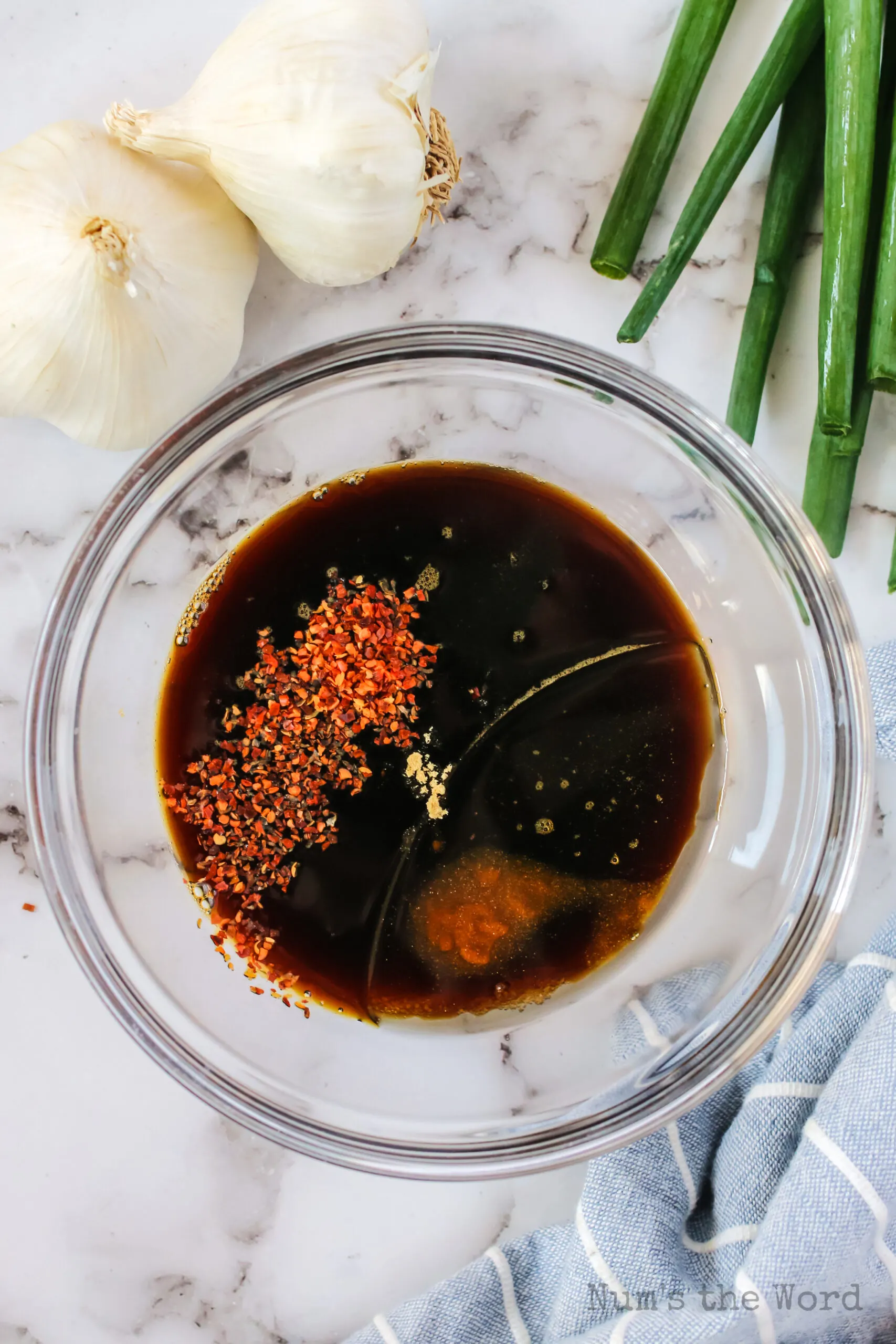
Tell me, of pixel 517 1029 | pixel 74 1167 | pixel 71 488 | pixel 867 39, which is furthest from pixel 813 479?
pixel 74 1167

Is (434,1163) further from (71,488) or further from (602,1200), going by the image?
(71,488)

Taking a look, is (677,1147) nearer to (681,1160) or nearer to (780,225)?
(681,1160)

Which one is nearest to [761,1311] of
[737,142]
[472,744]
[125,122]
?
[472,744]

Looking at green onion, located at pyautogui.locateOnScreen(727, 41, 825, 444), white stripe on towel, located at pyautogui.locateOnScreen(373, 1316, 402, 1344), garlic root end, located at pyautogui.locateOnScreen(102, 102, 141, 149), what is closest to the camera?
garlic root end, located at pyautogui.locateOnScreen(102, 102, 141, 149)

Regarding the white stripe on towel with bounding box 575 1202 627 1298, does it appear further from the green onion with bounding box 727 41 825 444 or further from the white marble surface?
the green onion with bounding box 727 41 825 444

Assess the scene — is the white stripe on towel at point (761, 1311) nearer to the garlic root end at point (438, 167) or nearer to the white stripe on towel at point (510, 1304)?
the white stripe on towel at point (510, 1304)

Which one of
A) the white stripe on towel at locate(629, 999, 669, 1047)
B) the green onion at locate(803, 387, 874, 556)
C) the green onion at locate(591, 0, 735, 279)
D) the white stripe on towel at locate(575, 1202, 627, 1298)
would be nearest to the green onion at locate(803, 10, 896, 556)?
the green onion at locate(803, 387, 874, 556)

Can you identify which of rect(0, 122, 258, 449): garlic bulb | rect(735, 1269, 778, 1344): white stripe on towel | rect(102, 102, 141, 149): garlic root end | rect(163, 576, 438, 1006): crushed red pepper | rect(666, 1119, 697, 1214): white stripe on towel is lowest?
rect(735, 1269, 778, 1344): white stripe on towel
